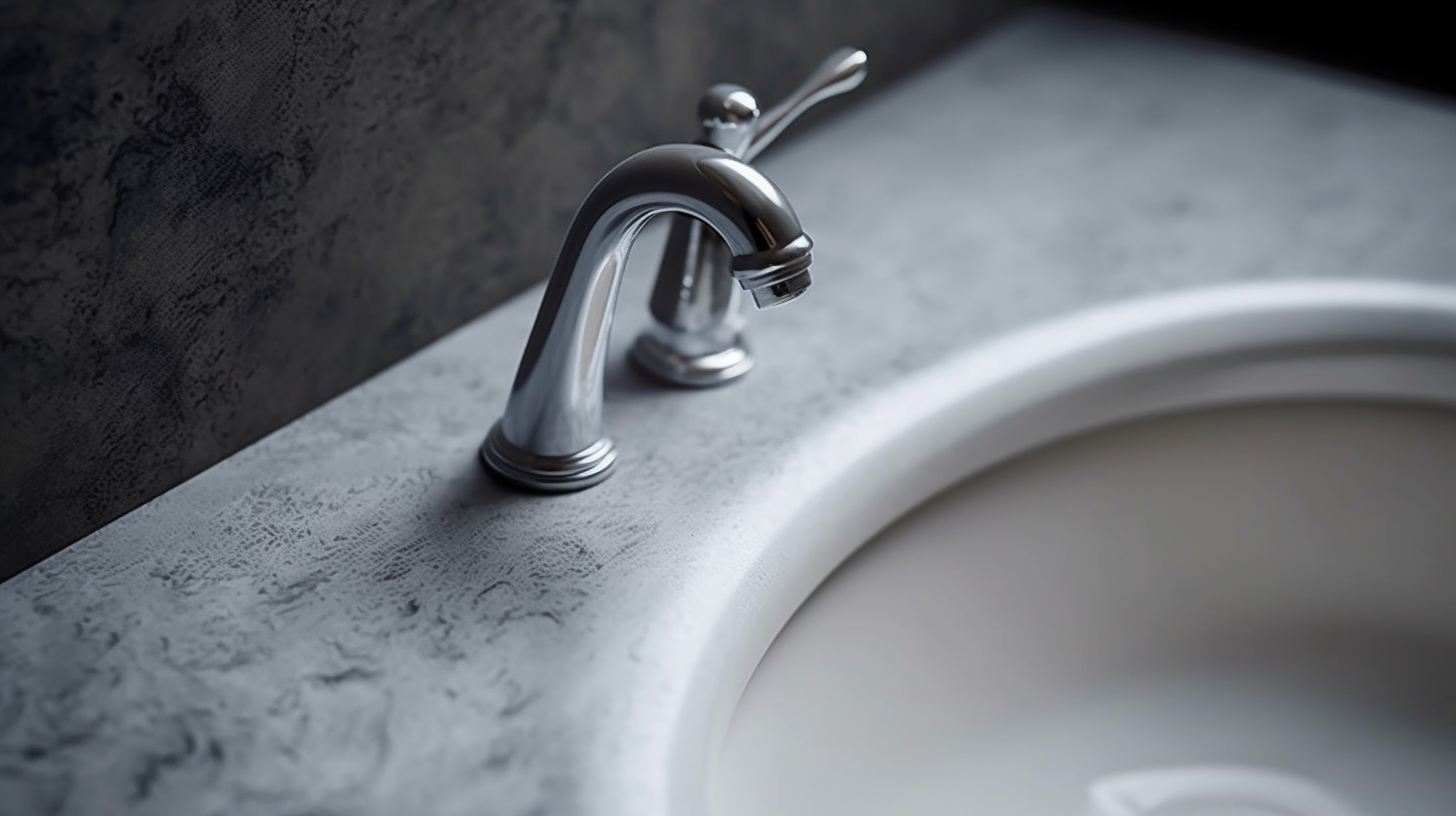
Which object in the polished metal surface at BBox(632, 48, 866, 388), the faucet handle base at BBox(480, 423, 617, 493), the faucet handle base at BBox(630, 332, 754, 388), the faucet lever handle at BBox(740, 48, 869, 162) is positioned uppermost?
the faucet lever handle at BBox(740, 48, 869, 162)

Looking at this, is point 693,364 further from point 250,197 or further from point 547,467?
point 250,197

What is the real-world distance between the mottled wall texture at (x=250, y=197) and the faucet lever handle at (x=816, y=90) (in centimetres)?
14

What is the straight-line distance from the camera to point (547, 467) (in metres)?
0.56

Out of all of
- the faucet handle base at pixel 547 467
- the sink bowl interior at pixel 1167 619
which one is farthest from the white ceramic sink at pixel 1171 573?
the faucet handle base at pixel 547 467

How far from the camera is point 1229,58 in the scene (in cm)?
97

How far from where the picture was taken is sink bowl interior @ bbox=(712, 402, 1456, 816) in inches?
23.8

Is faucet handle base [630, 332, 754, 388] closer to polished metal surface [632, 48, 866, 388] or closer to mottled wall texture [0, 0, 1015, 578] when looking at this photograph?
polished metal surface [632, 48, 866, 388]

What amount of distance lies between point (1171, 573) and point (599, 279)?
35 centimetres

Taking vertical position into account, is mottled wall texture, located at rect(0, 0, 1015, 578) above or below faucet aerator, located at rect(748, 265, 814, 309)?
above

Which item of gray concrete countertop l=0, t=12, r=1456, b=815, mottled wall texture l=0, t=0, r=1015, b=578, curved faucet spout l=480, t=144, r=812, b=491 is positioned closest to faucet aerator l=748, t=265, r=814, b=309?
curved faucet spout l=480, t=144, r=812, b=491

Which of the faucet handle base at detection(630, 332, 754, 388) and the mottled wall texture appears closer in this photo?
the mottled wall texture

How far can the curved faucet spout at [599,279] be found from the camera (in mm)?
459

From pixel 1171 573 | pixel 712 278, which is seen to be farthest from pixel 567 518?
pixel 1171 573

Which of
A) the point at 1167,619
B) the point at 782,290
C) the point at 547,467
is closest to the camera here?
the point at 782,290
